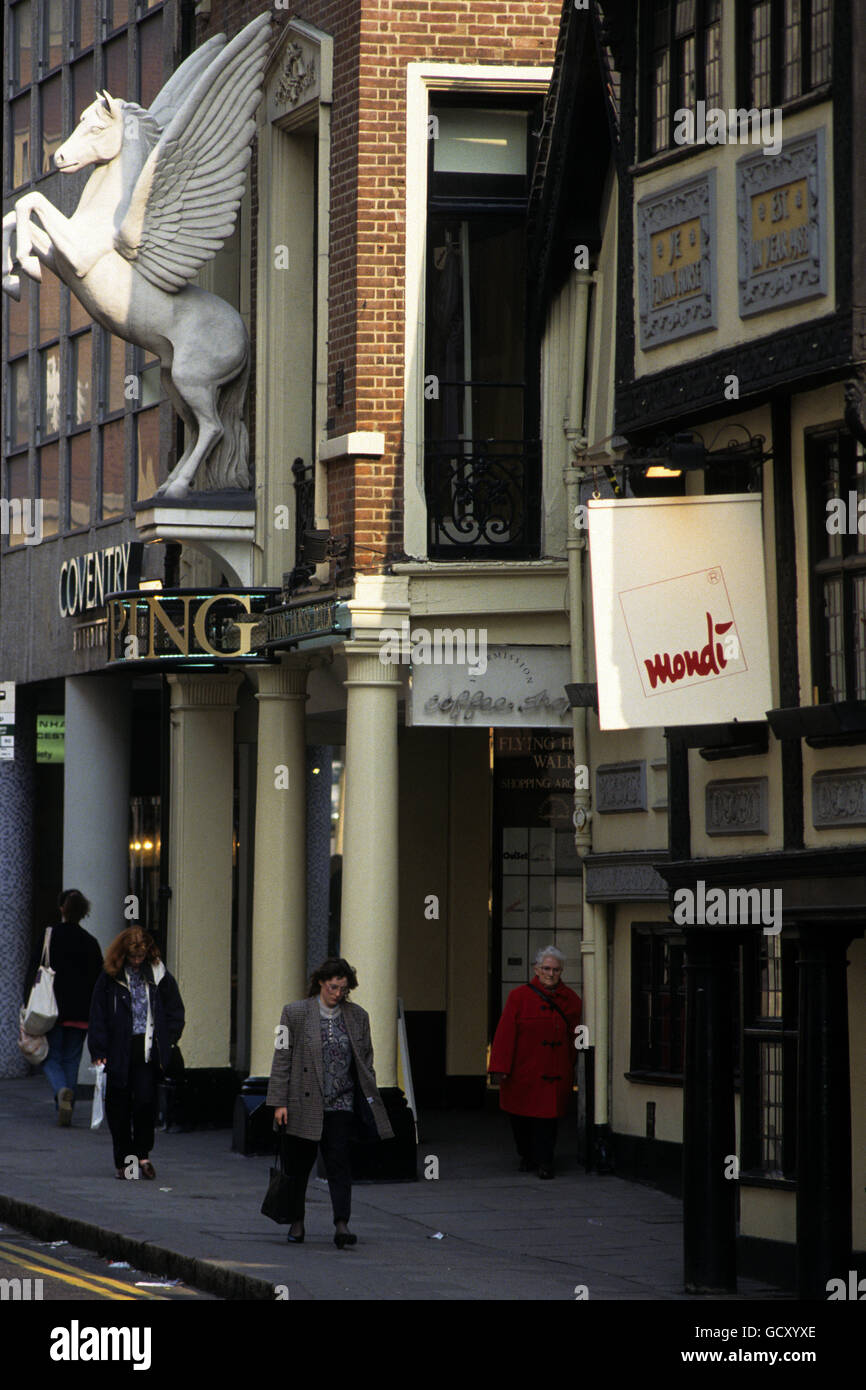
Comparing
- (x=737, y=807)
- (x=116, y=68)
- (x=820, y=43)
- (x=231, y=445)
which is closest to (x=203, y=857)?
(x=231, y=445)

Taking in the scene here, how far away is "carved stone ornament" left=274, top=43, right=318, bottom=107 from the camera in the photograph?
19141mm

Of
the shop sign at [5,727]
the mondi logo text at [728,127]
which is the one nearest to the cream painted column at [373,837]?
the shop sign at [5,727]

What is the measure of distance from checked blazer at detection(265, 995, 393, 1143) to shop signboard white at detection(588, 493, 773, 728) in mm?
2900

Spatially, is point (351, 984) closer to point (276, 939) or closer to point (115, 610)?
point (276, 939)

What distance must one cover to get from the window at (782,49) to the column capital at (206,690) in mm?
9849

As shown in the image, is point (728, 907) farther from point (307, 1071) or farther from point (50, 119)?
point (50, 119)

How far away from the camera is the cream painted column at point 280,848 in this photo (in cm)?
1980

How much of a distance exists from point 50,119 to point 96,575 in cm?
559

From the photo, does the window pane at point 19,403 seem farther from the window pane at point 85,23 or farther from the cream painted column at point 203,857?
the cream painted column at point 203,857

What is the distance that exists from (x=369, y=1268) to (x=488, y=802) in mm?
10045

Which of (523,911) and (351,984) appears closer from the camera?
(351,984)

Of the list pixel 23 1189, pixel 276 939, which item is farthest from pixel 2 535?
pixel 23 1189

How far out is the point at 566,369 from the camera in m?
18.8

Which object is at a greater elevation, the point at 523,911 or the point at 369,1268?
the point at 523,911
